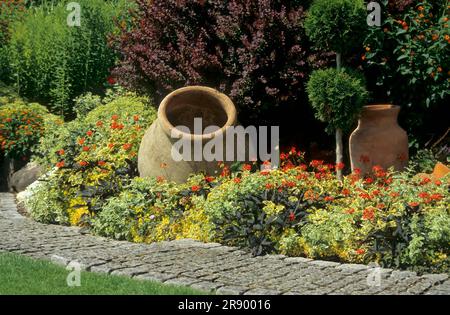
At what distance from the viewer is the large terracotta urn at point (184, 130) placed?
7582 mm

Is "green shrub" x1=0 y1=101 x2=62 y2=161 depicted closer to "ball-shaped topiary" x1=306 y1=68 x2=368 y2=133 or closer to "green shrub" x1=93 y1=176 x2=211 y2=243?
"green shrub" x1=93 y1=176 x2=211 y2=243

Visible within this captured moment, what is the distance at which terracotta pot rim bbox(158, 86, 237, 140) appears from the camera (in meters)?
7.56

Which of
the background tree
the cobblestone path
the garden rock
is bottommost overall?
the garden rock

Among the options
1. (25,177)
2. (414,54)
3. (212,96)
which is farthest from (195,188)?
(25,177)

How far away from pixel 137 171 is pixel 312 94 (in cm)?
226

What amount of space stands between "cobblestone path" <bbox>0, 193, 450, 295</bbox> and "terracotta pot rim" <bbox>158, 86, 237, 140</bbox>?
1539 millimetres

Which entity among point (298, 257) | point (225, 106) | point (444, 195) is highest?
point (225, 106)

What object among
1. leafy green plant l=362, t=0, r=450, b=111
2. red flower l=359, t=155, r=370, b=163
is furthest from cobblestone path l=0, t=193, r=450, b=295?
leafy green plant l=362, t=0, r=450, b=111

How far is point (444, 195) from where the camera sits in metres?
6.19

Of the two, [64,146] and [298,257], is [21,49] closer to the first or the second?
[64,146]

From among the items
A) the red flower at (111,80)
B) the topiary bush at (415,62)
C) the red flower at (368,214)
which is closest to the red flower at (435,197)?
the red flower at (368,214)

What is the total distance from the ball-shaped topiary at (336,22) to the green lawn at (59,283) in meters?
4.02
